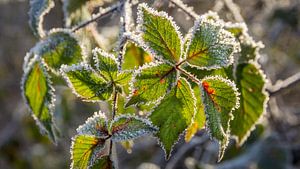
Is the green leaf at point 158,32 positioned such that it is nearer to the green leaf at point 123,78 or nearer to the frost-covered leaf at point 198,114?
the green leaf at point 123,78

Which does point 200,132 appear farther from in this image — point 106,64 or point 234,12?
point 106,64

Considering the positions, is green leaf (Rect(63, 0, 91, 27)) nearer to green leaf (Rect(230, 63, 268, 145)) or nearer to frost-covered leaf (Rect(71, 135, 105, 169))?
green leaf (Rect(230, 63, 268, 145))

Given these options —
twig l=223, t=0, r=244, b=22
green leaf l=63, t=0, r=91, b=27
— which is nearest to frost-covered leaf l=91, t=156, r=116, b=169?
Answer: green leaf l=63, t=0, r=91, b=27

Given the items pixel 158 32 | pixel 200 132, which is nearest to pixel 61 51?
pixel 158 32

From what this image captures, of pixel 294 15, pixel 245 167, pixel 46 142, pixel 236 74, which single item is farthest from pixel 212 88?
pixel 46 142

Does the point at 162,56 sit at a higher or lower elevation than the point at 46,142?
lower

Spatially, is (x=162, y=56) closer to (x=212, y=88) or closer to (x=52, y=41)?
(x=212, y=88)
